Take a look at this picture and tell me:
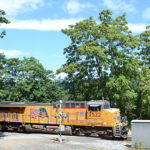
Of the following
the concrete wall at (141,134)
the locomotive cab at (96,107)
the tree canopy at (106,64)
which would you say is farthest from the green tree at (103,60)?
the concrete wall at (141,134)

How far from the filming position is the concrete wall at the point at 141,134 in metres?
20.5

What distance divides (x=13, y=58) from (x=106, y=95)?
21916mm

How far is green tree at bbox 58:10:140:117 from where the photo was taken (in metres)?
33.1

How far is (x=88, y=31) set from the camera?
34156mm

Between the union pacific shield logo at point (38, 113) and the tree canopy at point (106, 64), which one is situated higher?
the tree canopy at point (106, 64)

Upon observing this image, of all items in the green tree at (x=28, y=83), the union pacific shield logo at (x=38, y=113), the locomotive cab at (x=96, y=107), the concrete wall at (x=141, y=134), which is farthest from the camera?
the green tree at (x=28, y=83)

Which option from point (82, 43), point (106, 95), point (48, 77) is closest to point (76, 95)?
point (106, 95)

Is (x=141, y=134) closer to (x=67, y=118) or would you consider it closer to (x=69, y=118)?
(x=69, y=118)

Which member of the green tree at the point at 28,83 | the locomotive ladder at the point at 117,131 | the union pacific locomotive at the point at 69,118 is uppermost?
the green tree at the point at 28,83

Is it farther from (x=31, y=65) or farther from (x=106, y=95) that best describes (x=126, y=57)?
(x=31, y=65)

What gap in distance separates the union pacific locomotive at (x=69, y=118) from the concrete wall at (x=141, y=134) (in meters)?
4.44

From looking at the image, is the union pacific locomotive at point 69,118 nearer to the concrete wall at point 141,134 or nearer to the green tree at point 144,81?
the concrete wall at point 141,134

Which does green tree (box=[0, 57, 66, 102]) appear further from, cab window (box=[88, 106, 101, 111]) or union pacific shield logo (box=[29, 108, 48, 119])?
cab window (box=[88, 106, 101, 111])

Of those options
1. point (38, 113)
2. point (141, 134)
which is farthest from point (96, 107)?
point (141, 134)
